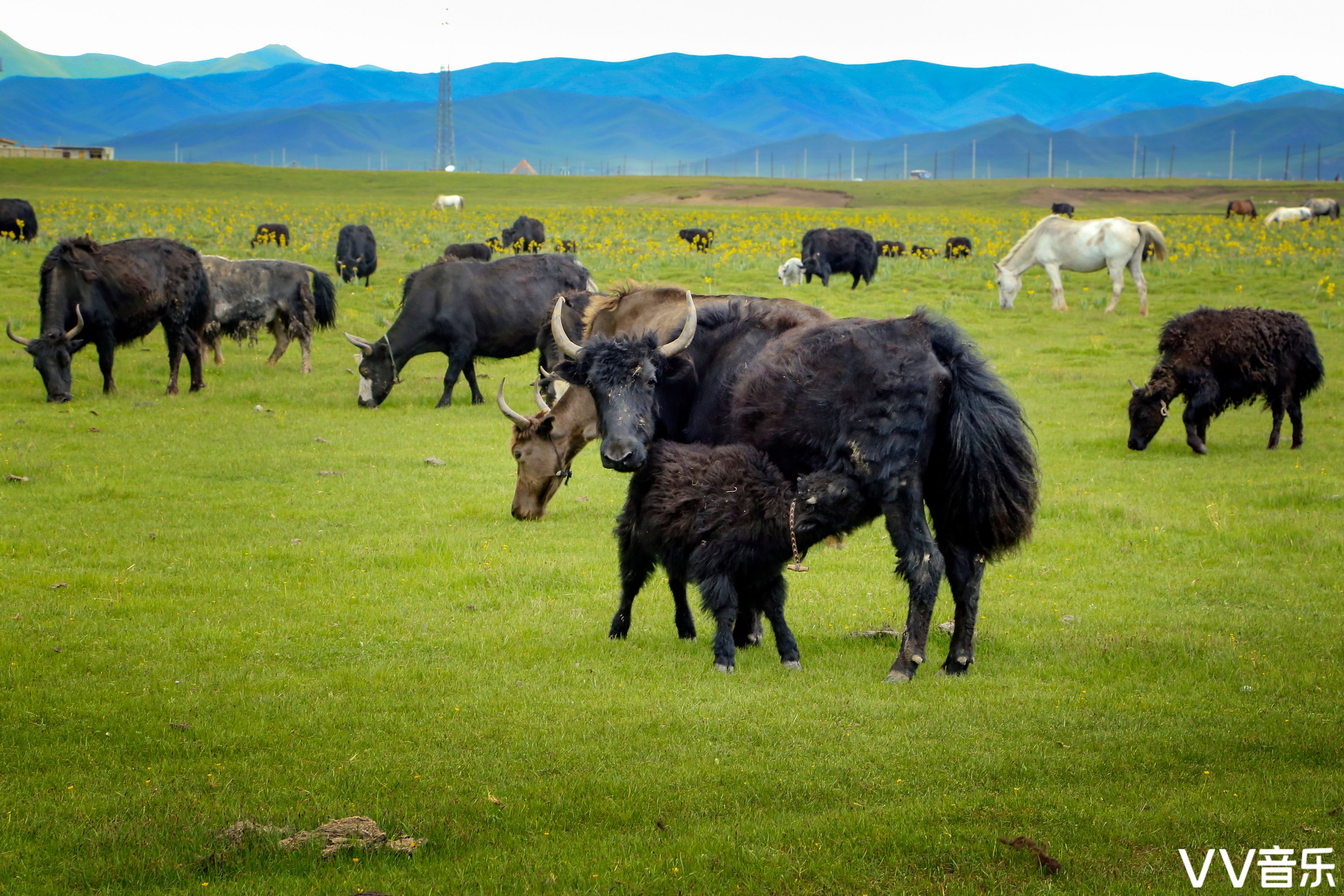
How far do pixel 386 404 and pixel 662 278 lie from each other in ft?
43.0

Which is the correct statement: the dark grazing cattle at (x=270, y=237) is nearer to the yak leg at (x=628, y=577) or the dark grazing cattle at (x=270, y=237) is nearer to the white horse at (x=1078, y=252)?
the white horse at (x=1078, y=252)

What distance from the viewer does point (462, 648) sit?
7141mm

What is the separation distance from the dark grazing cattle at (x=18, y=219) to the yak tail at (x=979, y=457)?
3505 centimetres

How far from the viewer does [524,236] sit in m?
39.4

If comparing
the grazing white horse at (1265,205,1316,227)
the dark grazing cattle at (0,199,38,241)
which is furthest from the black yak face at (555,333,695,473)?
the grazing white horse at (1265,205,1316,227)

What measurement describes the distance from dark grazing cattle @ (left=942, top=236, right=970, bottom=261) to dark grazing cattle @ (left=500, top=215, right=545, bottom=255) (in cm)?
1325

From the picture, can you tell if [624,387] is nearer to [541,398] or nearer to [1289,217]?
[541,398]

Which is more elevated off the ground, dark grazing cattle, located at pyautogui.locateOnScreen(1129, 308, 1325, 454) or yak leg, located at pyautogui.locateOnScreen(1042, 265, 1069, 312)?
yak leg, located at pyautogui.locateOnScreen(1042, 265, 1069, 312)

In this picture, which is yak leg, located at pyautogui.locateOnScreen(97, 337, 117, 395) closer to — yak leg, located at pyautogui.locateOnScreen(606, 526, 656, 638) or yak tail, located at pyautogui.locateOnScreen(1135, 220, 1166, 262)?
yak leg, located at pyautogui.locateOnScreen(606, 526, 656, 638)

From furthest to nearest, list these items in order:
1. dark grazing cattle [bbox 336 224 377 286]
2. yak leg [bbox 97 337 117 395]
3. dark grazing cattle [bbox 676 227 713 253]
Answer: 1. dark grazing cattle [bbox 676 227 713 253]
2. dark grazing cattle [bbox 336 224 377 286]
3. yak leg [bbox 97 337 117 395]

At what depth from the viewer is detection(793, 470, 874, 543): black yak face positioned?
661cm

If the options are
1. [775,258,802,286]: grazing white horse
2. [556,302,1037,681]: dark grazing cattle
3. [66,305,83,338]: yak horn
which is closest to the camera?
[556,302,1037,681]: dark grazing cattle

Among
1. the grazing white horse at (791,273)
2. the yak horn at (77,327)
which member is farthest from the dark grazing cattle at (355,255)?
the yak horn at (77,327)

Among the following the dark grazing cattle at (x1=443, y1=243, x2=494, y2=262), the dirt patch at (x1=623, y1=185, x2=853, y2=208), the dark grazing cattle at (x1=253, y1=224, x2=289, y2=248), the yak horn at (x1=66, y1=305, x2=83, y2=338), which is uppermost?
the dirt patch at (x1=623, y1=185, x2=853, y2=208)
